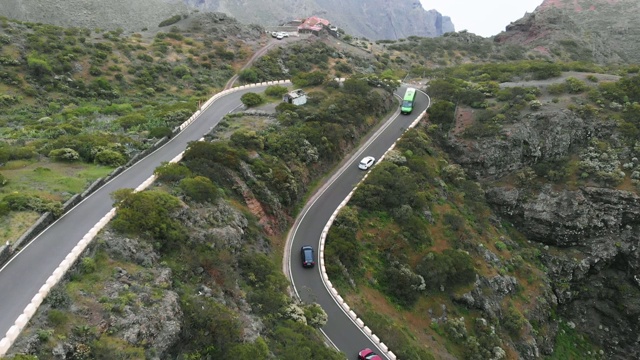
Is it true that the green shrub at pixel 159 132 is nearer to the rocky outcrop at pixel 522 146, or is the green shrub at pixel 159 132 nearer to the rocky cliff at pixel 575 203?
the rocky cliff at pixel 575 203

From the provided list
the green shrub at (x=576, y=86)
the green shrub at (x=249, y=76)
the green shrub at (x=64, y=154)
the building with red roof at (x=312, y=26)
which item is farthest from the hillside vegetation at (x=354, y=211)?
the building with red roof at (x=312, y=26)

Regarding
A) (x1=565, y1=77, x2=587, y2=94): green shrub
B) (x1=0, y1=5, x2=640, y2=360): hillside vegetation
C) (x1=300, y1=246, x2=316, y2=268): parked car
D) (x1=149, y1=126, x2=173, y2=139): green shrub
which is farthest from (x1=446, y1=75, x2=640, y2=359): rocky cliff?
(x1=149, y1=126, x2=173, y2=139): green shrub

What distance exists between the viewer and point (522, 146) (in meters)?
57.8

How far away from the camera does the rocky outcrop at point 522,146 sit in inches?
2267

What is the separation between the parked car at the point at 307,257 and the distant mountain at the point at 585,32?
4294 inches

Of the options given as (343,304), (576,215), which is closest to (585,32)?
(576,215)

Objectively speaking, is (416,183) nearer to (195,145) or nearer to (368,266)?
(368,266)

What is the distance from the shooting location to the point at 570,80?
65.1m

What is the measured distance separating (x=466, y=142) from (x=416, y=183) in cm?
1509

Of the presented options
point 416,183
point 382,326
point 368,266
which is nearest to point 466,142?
point 416,183

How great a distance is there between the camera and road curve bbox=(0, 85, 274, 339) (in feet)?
69.0

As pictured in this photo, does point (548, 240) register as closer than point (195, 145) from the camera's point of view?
No

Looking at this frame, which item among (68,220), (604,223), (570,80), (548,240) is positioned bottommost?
(548,240)

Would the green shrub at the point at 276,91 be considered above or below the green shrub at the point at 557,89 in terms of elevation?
below
